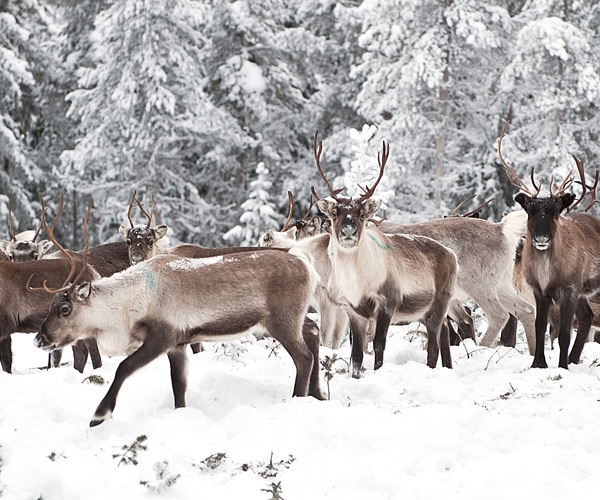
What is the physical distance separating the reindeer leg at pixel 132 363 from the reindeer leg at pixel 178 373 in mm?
254

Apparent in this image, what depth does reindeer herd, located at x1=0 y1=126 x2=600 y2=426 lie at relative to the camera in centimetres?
544

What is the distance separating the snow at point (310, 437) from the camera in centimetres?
395

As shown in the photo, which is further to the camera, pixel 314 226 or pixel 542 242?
pixel 314 226

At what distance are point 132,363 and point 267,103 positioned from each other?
22747mm

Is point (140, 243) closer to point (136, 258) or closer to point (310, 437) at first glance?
point (136, 258)

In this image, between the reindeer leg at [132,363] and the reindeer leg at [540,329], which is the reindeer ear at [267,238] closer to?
the reindeer leg at [540,329]

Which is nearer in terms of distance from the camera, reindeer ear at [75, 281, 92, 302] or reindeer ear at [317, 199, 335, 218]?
reindeer ear at [75, 281, 92, 302]

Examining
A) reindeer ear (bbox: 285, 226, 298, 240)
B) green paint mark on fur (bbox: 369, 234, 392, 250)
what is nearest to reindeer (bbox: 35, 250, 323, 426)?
green paint mark on fur (bbox: 369, 234, 392, 250)

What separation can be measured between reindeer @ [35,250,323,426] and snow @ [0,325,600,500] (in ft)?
1.33

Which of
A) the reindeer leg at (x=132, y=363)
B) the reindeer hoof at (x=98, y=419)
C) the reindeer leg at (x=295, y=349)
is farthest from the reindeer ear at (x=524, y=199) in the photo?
the reindeer hoof at (x=98, y=419)

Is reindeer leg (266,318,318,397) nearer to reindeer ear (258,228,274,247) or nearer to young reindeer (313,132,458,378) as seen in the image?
young reindeer (313,132,458,378)

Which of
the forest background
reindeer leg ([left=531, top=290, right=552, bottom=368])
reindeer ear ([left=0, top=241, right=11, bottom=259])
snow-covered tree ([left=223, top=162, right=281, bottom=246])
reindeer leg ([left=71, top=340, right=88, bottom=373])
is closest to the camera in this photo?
reindeer leg ([left=531, top=290, right=552, bottom=368])

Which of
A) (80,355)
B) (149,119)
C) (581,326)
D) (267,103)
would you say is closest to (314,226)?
(80,355)

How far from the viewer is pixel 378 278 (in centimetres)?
677
